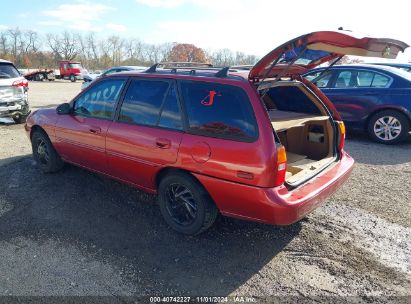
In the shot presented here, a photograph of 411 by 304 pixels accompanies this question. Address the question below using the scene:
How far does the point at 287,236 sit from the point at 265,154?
1132mm

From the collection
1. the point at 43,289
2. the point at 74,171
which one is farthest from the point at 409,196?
the point at 74,171

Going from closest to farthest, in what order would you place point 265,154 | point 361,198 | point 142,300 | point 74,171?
point 142,300 → point 265,154 → point 361,198 → point 74,171

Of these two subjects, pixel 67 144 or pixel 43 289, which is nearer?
pixel 43 289

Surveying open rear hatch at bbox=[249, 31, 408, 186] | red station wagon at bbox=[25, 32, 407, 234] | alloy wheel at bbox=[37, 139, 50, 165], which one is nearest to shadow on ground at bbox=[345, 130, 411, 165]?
open rear hatch at bbox=[249, 31, 408, 186]

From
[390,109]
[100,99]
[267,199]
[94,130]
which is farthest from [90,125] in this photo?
[390,109]

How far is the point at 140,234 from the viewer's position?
347cm

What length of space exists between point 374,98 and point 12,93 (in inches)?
341

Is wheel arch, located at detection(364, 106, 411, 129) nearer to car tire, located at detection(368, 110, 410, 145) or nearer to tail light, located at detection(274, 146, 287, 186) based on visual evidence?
car tire, located at detection(368, 110, 410, 145)

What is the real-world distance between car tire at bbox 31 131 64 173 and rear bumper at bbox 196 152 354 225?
2.74m

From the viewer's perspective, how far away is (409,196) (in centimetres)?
442

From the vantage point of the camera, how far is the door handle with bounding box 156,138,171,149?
3.32 metres

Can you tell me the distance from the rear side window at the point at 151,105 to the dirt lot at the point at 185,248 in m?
1.09

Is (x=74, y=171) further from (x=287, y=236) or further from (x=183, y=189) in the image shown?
(x=287, y=236)

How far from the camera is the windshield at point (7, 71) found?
28.6ft
